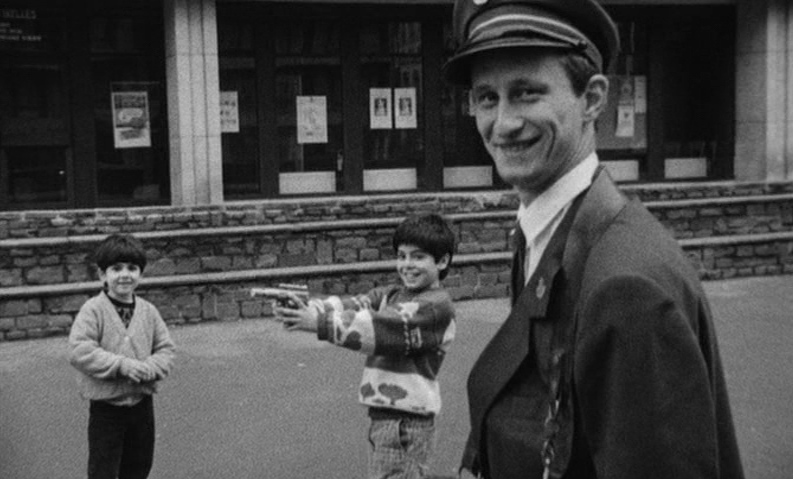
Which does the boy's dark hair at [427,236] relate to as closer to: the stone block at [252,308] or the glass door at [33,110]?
the stone block at [252,308]

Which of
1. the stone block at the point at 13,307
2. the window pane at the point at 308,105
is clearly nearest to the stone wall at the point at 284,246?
the stone block at the point at 13,307

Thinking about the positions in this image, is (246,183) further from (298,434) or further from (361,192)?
(298,434)

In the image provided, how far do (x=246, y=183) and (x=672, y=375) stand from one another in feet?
40.0

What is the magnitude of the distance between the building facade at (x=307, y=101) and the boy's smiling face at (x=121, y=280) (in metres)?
7.21

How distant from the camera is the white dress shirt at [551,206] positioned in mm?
2129

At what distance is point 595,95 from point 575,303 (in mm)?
447

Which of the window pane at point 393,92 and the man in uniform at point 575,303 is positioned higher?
the window pane at point 393,92

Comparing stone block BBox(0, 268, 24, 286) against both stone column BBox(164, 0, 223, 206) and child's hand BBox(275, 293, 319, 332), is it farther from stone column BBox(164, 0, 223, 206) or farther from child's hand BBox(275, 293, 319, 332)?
child's hand BBox(275, 293, 319, 332)

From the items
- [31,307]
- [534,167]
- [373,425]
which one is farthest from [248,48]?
[534,167]

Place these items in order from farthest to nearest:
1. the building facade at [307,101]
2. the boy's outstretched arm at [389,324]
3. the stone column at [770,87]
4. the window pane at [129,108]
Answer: the stone column at [770,87], the window pane at [129,108], the building facade at [307,101], the boy's outstretched arm at [389,324]

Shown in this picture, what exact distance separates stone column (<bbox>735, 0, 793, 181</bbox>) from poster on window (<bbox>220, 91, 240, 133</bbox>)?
6.62 metres

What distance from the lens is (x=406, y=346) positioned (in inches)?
187

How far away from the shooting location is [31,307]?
1133 centimetres

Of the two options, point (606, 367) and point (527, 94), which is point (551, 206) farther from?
point (606, 367)
